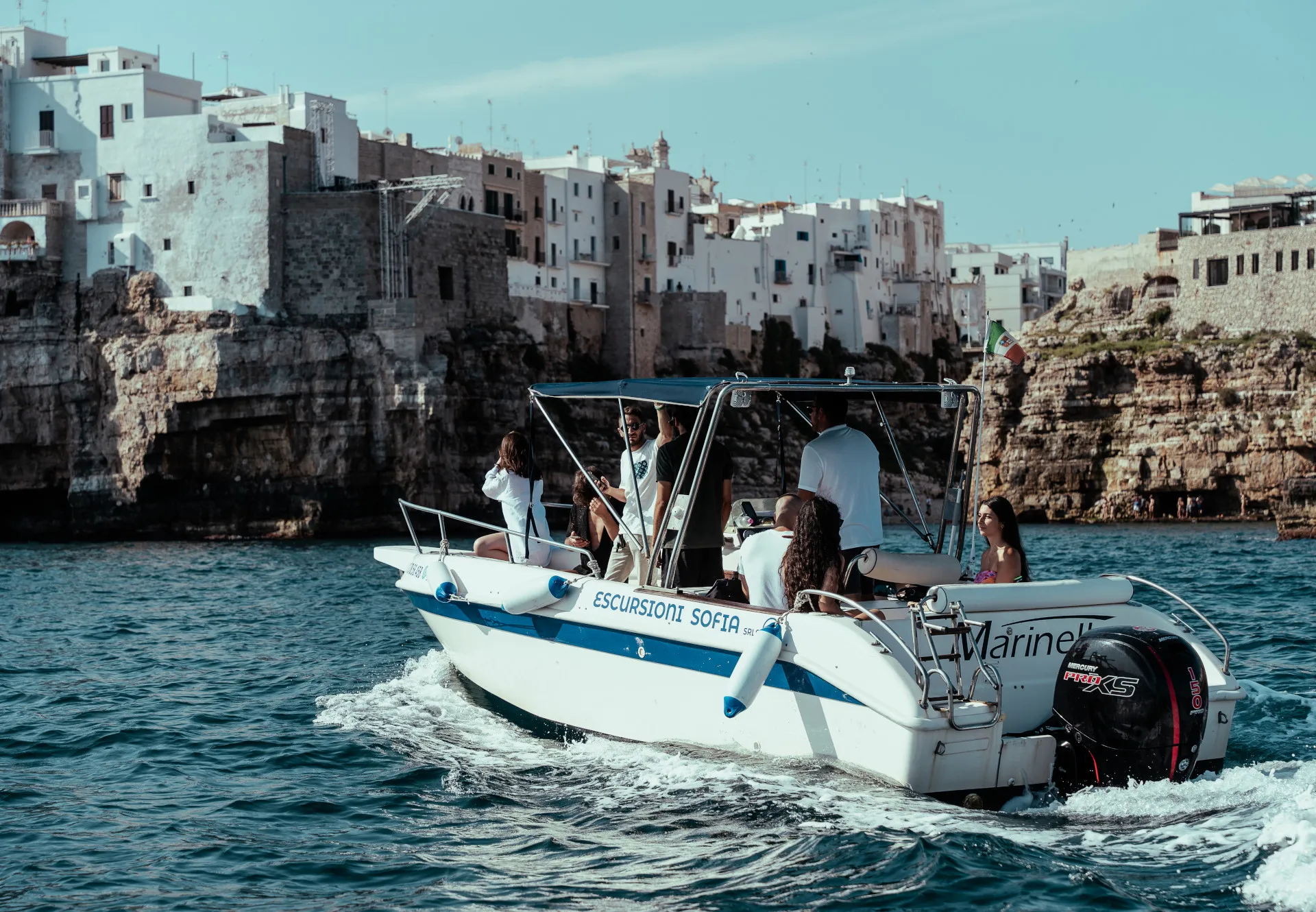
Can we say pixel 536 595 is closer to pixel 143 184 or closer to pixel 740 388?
pixel 740 388

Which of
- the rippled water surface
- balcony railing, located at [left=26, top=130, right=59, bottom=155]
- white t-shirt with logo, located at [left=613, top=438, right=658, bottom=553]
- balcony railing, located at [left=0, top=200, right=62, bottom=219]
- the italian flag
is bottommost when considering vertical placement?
the rippled water surface

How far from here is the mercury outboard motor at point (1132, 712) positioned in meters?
7.70

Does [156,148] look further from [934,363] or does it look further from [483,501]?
[934,363]

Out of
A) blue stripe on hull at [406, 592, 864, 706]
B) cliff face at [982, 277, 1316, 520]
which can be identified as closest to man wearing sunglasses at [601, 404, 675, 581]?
blue stripe on hull at [406, 592, 864, 706]

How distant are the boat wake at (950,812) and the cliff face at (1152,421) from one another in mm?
39493

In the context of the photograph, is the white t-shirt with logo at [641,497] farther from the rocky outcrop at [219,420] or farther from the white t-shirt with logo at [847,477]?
the rocky outcrop at [219,420]

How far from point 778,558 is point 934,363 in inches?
2819

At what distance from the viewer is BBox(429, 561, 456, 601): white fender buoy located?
10.9 metres

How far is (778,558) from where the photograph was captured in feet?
28.7

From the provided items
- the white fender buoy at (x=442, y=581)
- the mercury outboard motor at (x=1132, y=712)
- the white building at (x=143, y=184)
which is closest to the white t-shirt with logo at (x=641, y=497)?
the white fender buoy at (x=442, y=581)

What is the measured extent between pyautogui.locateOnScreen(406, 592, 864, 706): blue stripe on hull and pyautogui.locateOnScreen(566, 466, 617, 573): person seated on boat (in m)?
0.58

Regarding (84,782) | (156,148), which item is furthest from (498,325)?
(84,782)

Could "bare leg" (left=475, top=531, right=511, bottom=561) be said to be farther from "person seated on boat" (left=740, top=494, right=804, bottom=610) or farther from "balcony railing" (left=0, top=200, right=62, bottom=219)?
"balcony railing" (left=0, top=200, right=62, bottom=219)

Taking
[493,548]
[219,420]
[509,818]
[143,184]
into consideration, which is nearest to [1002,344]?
[493,548]
